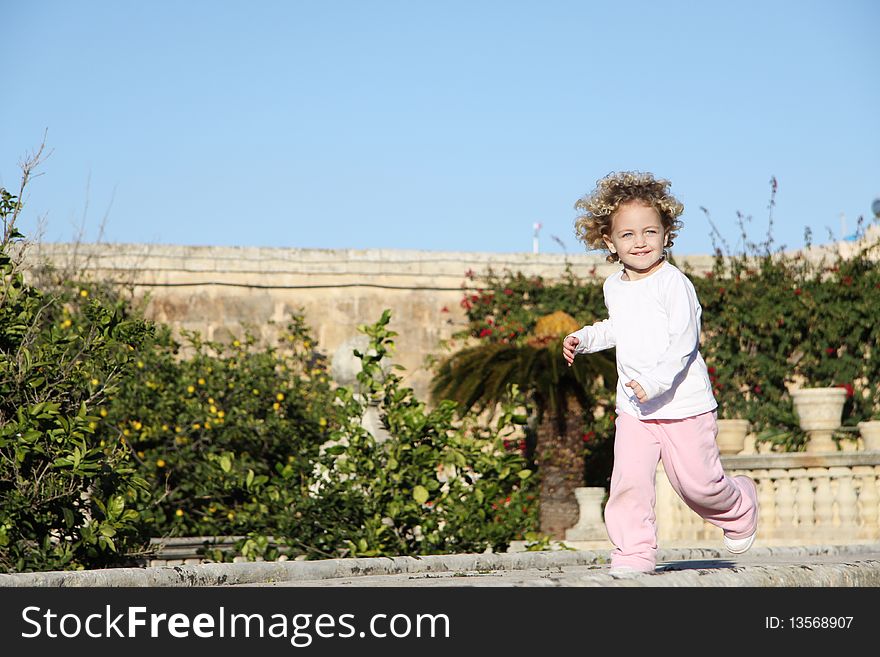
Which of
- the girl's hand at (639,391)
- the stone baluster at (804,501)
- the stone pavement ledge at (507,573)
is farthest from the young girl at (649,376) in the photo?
the stone baluster at (804,501)

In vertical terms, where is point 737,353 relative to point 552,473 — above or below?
above

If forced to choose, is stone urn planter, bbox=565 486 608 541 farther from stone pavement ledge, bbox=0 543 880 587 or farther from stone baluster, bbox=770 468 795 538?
stone pavement ledge, bbox=0 543 880 587

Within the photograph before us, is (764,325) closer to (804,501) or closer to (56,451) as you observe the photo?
(804,501)

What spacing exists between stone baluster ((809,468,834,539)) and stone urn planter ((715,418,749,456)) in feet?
5.05

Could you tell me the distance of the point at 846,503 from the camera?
9.64 m

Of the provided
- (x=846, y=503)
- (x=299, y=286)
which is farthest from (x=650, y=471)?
(x=299, y=286)

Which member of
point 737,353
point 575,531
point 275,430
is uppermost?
point 737,353

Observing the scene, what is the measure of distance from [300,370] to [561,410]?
356 cm

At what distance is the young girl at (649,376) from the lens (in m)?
4.46
